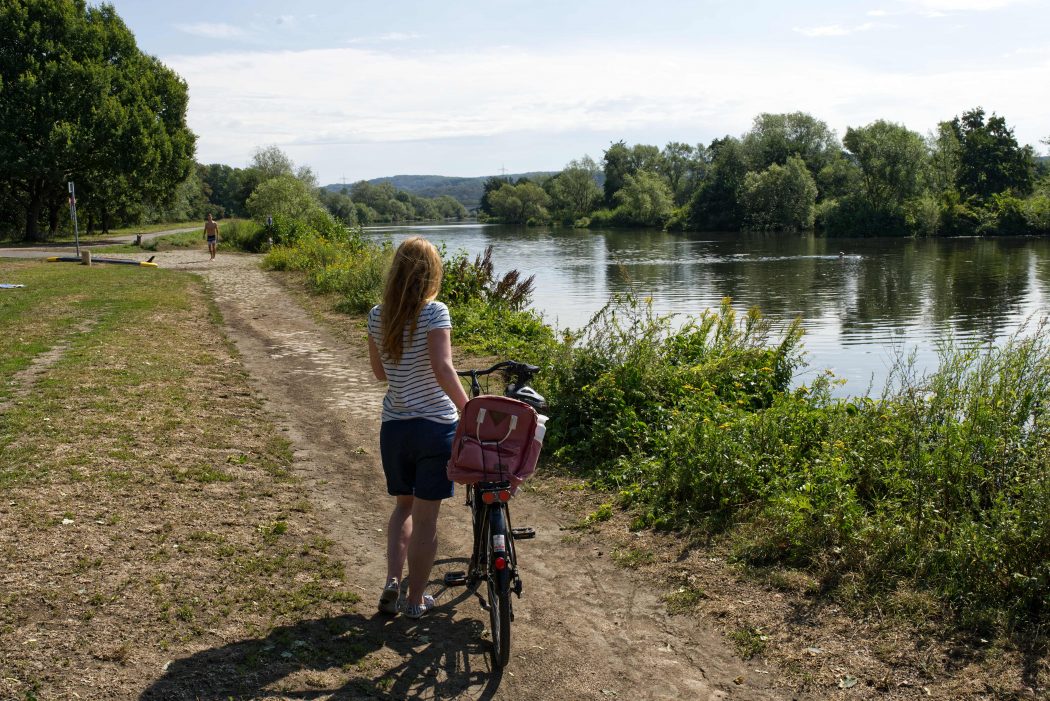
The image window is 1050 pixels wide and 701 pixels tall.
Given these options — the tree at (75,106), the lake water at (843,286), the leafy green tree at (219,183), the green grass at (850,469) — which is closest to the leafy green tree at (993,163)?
the lake water at (843,286)

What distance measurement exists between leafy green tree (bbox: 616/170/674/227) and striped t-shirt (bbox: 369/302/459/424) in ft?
314

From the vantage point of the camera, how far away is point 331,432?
8.32m

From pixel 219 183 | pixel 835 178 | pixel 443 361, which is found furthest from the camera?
pixel 219 183

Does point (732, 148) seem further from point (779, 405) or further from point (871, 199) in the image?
point (779, 405)

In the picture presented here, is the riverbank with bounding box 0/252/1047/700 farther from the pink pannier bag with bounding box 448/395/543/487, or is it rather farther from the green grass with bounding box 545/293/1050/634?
the pink pannier bag with bounding box 448/395/543/487

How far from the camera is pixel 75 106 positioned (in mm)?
37812

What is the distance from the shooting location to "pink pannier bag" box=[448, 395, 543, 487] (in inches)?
152

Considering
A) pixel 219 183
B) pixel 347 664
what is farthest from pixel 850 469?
pixel 219 183

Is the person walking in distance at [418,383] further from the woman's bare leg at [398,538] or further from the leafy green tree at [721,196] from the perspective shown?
Answer: the leafy green tree at [721,196]

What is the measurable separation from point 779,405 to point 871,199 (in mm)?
70916

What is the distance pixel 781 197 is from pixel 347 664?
8057cm

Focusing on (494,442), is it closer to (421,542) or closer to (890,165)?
(421,542)

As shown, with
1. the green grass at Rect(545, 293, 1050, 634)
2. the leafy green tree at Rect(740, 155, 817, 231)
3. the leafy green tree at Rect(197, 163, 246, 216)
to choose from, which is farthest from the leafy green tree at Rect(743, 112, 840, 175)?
the green grass at Rect(545, 293, 1050, 634)

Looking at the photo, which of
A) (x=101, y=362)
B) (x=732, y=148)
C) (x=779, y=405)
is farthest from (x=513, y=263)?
(x=732, y=148)
